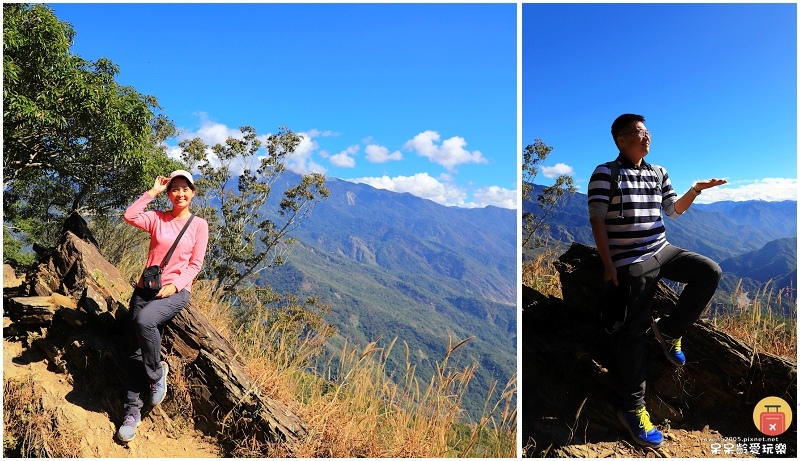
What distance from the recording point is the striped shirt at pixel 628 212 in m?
2.74

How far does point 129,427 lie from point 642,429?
3.01 metres

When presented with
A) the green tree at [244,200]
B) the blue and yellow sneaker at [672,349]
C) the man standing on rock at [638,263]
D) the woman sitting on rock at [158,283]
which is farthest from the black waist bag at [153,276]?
the green tree at [244,200]

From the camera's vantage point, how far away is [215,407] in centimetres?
308

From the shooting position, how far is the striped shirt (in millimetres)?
2742

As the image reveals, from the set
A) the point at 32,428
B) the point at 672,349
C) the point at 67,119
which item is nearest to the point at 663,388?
the point at 672,349

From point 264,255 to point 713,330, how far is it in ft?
59.9

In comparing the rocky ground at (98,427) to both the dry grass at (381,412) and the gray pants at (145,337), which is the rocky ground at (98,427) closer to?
the gray pants at (145,337)

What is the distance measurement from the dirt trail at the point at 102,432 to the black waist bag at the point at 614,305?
102 inches

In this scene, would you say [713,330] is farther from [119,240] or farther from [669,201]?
[119,240]

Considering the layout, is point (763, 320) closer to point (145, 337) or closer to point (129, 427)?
point (145, 337)

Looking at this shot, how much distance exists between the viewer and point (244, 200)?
20.1 m

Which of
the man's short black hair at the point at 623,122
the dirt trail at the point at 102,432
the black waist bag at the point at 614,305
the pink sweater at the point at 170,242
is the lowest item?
the dirt trail at the point at 102,432

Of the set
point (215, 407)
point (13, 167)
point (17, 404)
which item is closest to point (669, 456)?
point (215, 407)

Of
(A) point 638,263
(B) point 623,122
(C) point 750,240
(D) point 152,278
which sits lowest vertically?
(D) point 152,278
